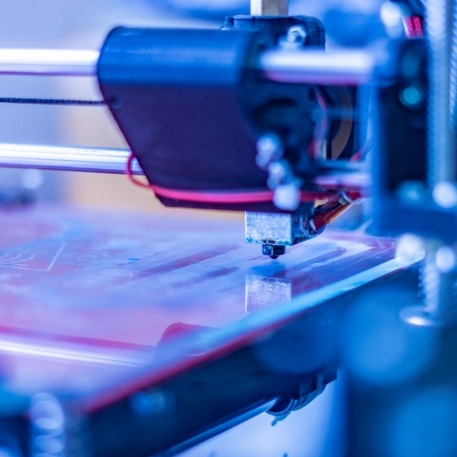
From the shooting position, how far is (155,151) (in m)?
0.61

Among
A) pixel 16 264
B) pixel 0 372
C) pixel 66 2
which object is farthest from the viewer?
pixel 66 2

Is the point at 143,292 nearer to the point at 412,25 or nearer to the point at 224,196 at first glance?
the point at 224,196

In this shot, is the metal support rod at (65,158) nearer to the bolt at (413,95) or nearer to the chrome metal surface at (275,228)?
the chrome metal surface at (275,228)

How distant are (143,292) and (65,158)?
0.15m

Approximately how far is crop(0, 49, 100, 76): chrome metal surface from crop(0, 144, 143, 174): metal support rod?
0.08 metres

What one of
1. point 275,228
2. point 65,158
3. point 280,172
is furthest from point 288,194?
point 65,158

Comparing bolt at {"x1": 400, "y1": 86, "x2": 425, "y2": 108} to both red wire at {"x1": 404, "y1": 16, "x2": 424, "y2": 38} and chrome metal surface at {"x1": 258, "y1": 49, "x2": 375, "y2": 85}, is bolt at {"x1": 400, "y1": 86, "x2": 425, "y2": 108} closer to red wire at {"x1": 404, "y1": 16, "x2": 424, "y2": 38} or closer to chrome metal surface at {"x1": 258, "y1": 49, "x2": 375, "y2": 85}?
chrome metal surface at {"x1": 258, "y1": 49, "x2": 375, "y2": 85}

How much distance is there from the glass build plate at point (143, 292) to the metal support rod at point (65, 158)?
0.07 metres

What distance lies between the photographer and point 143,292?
629 millimetres

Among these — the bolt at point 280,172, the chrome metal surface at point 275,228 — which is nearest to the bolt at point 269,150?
the bolt at point 280,172

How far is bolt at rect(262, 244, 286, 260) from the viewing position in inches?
27.8

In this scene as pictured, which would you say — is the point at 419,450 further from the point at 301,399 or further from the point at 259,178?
the point at 259,178

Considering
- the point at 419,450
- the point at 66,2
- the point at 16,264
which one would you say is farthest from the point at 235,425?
the point at 66,2

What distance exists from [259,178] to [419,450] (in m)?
0.22
